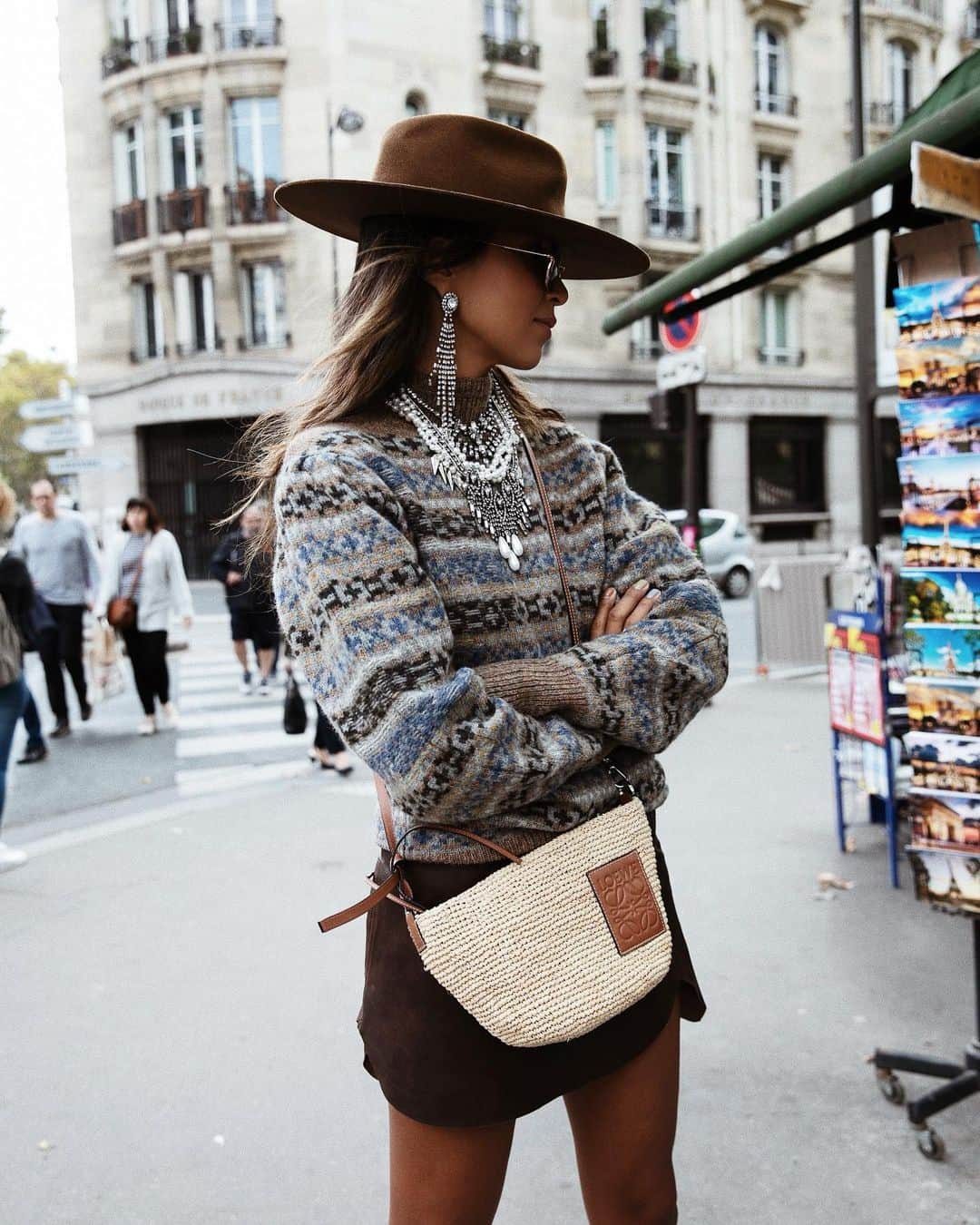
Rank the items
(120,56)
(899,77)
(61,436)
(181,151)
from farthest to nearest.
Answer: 1. (899,77)
2. (120,56)
3. (181,151)
4. (61,436)

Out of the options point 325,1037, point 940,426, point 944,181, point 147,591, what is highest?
point 944,181

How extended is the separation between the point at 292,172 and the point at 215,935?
78.5ft

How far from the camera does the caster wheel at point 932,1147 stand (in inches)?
106

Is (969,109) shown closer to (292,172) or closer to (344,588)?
(344,588)

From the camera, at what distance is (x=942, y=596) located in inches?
108

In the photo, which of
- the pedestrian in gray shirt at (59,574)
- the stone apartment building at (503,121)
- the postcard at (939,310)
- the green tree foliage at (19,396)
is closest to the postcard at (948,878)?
the postcard at (939,310)

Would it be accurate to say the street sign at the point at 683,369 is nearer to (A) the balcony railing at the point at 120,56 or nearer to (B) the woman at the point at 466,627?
(B) the woman at the point at 466,627

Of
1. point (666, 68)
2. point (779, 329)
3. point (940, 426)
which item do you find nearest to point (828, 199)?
point (940, 426)

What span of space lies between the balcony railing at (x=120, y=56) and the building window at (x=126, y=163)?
123 cm

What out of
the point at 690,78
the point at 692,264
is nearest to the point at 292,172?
the point at 690,78

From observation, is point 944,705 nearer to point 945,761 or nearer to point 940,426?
point 945,761

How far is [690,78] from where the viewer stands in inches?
1100

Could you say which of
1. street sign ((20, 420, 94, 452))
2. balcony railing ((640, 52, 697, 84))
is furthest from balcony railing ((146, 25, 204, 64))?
street sign ((20, 420, 94, 452))

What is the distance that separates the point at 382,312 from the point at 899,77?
110 feet
